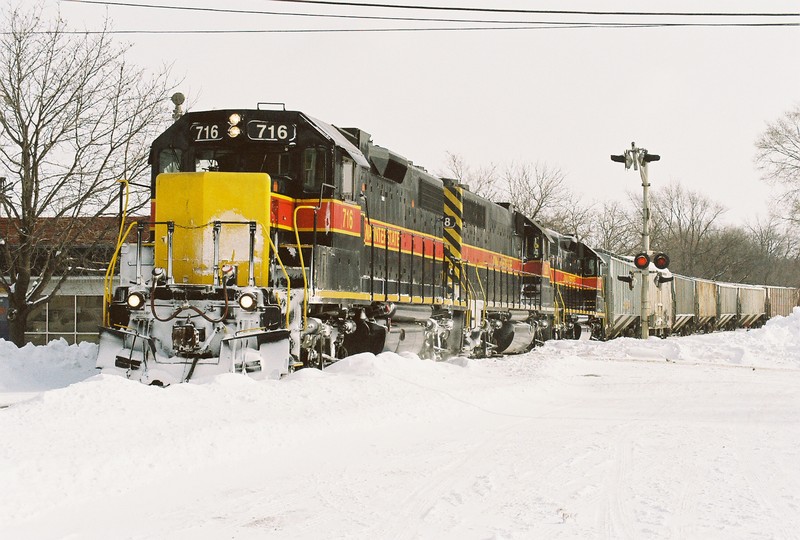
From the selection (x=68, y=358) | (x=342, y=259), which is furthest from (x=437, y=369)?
(x=68, y=358)

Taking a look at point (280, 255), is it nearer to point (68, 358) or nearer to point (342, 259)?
point (342, 259)

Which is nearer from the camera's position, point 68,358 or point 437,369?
point 437,369

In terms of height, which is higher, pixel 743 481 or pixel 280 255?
pixel 280 255

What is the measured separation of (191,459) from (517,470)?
2387mm

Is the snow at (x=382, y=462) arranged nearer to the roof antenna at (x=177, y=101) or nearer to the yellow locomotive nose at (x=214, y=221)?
the yellow locomotive nose at (x=214, y=221)

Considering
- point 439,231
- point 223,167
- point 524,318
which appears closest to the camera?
point 223,167

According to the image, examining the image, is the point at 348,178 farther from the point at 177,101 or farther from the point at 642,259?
the point at 642,259

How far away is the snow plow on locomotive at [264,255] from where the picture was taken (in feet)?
32.5

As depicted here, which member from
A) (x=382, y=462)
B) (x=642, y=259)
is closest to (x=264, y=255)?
(x=382, y=462)

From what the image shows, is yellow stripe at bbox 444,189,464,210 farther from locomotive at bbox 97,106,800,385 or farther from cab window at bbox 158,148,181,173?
cab window at bbox 158,148,181,173

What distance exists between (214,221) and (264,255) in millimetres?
730

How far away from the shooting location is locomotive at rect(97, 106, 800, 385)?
991 cm

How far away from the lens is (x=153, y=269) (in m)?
10.4

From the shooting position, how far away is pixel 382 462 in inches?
261
